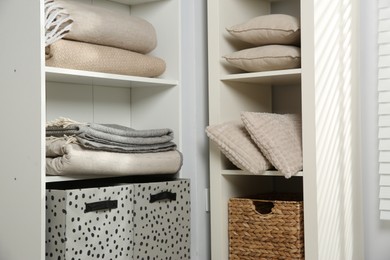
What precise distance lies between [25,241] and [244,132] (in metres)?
0.85

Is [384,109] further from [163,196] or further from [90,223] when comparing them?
[90,223]

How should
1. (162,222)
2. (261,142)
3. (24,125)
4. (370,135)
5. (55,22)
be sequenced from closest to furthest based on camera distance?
(24,125), (55,22), (261,142), (162,222), (370,135)

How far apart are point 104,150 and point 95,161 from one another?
0.26 ft

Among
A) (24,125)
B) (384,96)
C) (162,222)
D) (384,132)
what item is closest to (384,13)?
(384,96)

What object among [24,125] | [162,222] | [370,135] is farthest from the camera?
[370,135]

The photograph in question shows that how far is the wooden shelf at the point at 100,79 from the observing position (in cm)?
197

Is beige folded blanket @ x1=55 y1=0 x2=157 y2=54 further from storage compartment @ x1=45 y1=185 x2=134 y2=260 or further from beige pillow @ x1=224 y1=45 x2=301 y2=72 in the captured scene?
storage compartment @ x1=45 y1=185 x2=134 y2=260

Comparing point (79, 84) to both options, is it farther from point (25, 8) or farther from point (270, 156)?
point (270, 156)

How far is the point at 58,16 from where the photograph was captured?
6.55ft

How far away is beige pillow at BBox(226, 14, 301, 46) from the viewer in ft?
6.93

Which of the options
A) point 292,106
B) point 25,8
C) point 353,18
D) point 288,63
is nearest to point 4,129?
point 25,8

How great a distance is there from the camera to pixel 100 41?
7.06ft

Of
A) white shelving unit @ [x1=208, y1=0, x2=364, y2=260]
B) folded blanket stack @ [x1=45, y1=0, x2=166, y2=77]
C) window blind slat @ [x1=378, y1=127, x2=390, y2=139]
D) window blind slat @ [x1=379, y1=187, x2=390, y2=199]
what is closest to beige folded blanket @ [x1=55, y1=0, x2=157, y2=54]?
folded blanket stack @ [x1=45, y1=0, x2=166, y2=77]

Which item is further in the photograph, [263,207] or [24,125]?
[263,207]
